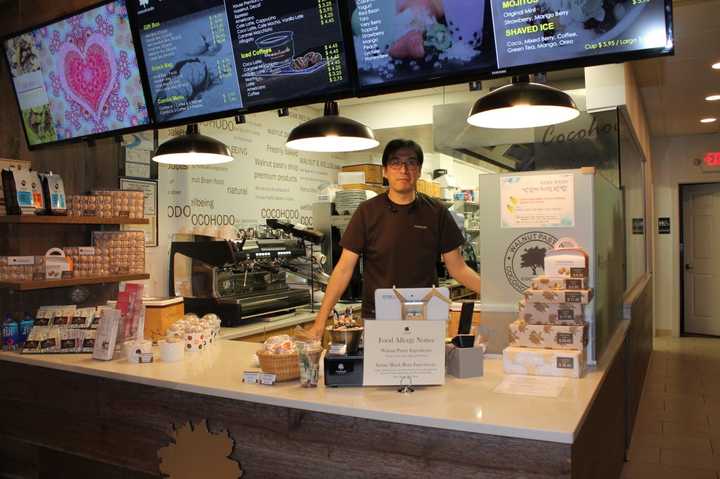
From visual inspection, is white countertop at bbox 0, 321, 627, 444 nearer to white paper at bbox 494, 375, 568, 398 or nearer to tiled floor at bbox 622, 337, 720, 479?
white paper at bbox 494, 375, 568, 398

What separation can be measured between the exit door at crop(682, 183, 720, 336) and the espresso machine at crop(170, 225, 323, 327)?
24.6ft

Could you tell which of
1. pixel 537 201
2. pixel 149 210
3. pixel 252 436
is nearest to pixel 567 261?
pixel 537 201

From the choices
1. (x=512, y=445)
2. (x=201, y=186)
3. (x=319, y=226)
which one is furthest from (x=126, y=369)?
(x=319, y=226)

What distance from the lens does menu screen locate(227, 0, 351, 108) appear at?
2.48m

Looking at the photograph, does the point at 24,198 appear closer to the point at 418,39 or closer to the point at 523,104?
the point at 418,39

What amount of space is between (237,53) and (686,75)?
4.76 metres

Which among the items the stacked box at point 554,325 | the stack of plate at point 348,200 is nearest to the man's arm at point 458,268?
the stacked box at point 554,325

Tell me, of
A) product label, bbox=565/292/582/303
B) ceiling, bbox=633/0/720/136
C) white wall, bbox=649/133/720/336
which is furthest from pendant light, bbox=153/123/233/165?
white wall, bbox=649/133/720/336

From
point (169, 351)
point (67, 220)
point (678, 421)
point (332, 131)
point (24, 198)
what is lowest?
point (678, 421)

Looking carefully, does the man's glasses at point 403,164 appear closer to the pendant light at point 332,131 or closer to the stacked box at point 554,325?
the pendant light at point 332,131

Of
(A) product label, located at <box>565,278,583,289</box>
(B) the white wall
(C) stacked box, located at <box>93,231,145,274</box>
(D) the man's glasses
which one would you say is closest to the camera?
(A) product label, located at <box>565,278,583,289</box>

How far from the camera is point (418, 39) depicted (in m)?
2.31

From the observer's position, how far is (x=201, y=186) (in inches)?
180

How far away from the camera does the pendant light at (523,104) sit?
2.24m
